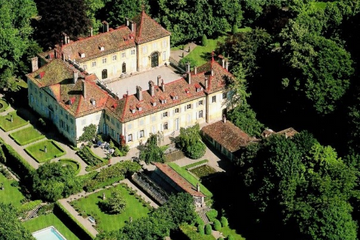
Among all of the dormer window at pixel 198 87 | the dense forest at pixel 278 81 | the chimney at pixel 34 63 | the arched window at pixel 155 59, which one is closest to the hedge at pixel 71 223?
the dense forest at pixel 278 81

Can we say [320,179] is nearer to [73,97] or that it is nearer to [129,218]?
[129,218]

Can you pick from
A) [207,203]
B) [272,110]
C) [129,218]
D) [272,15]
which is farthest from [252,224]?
[272,15]

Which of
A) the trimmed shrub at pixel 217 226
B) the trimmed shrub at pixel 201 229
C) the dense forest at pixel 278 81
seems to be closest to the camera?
the dense forest at pixel 278 81

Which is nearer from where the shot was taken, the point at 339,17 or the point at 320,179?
the point at 320,179

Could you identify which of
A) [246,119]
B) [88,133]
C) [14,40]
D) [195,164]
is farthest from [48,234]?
[14,40]

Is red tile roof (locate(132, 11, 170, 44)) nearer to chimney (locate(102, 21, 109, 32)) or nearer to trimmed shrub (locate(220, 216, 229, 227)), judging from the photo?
chimney (locate(102, 21, 109, 32))

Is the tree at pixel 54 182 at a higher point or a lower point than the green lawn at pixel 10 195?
higher

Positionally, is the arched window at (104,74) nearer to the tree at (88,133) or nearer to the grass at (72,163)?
the tree at (88,133)

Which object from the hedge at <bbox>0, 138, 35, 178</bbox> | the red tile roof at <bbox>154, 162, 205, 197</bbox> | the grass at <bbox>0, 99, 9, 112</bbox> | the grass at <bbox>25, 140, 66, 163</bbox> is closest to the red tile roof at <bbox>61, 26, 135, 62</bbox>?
the grass at <bbox>0, 99, 9, 112</bbox>
